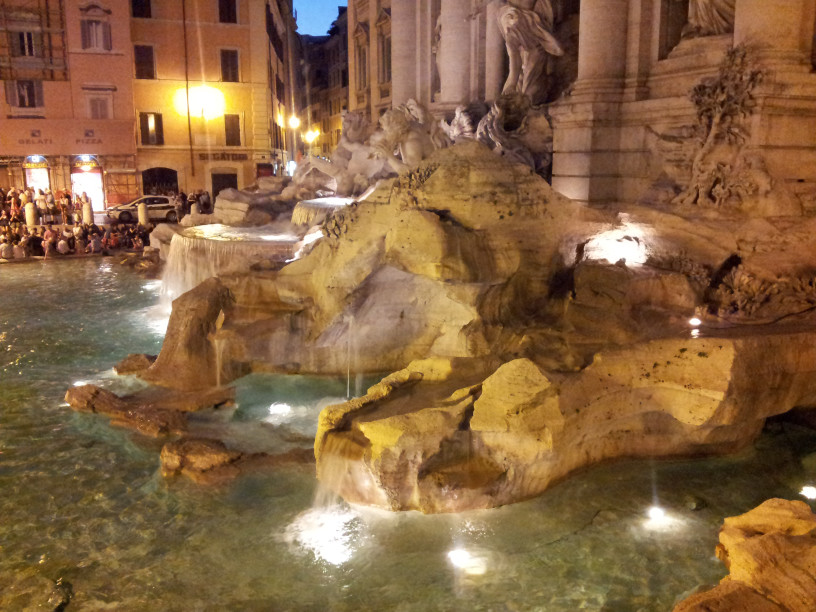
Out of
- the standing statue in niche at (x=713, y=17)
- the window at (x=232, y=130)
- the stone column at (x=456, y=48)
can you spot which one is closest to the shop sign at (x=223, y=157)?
the window at (x=232, y=130)

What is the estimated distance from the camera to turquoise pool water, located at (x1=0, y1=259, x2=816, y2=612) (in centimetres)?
442

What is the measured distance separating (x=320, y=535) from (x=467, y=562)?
982 millimetres

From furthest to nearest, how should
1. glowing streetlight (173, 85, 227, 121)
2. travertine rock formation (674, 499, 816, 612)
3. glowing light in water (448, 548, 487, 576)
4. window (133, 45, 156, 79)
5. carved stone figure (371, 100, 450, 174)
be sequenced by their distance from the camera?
glowing streetlight (173, 85, 227, 121)
window (133, 45, 156, 79)
carved stone figure (371, 100, 450, 174)
glowing light in water (448, 548, 487, 576)
travertine rock formation (674, 499, 816, 612)

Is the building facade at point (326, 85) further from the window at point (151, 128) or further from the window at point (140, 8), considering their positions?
the window at point (140, 8)

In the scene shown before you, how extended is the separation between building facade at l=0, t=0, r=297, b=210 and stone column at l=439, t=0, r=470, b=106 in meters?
13.4

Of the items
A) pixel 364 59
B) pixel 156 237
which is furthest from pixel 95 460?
pixel 364 59

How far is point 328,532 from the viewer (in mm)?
5039

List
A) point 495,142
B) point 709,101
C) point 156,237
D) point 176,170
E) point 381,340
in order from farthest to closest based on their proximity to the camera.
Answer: point 176,170
point 156,237
point 495,142
point 709,101
point 381,340

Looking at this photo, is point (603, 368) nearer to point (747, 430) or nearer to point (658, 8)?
point (747, 430)

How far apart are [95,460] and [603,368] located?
4.03 m

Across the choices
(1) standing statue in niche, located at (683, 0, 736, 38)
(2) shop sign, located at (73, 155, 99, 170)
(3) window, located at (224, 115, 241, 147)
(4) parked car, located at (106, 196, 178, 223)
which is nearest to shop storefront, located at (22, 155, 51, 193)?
(2) shop sign, located at (73, 155, 99, 170)

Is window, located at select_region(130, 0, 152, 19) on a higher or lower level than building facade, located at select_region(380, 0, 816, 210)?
higher

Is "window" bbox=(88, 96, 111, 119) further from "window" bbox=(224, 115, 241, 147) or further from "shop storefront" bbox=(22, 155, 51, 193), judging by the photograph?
"window" bbox=(224, 115, 241, 147)

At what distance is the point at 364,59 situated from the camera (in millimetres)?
24750
